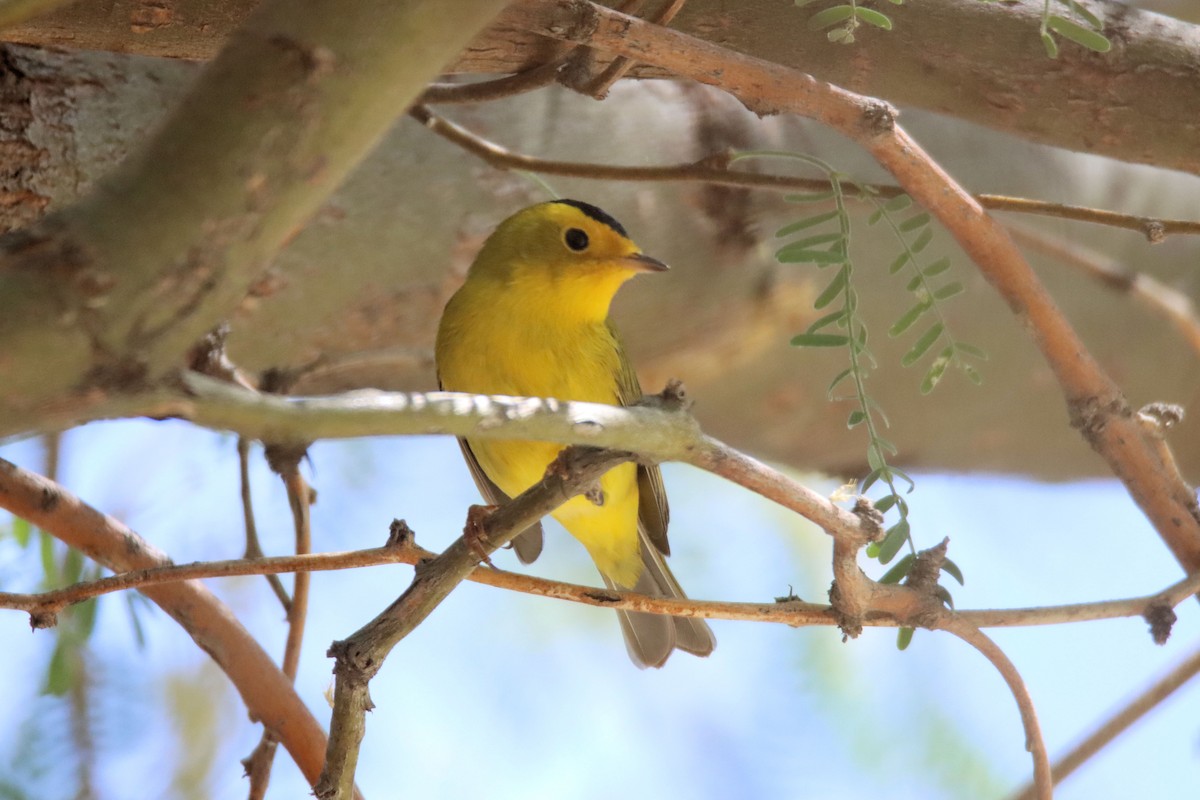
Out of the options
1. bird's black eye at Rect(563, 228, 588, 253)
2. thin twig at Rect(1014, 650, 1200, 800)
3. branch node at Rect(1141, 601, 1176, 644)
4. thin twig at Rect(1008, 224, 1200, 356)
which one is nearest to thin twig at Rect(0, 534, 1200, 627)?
branch node at Rect(1141, 601, 1176, 644)

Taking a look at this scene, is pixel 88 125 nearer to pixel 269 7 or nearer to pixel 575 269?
pixel 575 269

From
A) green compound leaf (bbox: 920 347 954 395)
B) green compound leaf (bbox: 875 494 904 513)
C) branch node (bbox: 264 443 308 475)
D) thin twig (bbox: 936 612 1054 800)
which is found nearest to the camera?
branch node (bbox: 264 443 308 475)

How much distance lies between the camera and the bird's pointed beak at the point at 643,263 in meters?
2.39

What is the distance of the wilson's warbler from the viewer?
7.80 ft

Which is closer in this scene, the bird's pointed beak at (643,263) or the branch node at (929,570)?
the branch node at (929,570)

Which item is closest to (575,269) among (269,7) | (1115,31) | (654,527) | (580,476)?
(654,527)

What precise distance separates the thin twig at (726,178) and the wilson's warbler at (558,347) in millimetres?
222

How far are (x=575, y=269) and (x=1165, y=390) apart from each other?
1924 millimetres

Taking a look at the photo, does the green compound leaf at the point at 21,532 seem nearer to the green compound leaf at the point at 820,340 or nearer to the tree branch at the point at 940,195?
the tree branch at the point at 940,195

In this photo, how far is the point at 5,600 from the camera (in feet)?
4.59

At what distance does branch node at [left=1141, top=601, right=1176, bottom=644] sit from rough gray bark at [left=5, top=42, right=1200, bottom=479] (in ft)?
4.14

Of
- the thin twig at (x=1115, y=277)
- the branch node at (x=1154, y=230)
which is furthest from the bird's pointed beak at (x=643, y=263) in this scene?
the branch node at (x=1154, y=230)

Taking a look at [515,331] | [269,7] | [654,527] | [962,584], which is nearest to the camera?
[269,7]

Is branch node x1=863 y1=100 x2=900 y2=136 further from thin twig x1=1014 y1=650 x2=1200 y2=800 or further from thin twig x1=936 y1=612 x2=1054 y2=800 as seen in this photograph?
thin twig x1=1014 y1=650 x2=1200 y2=800
